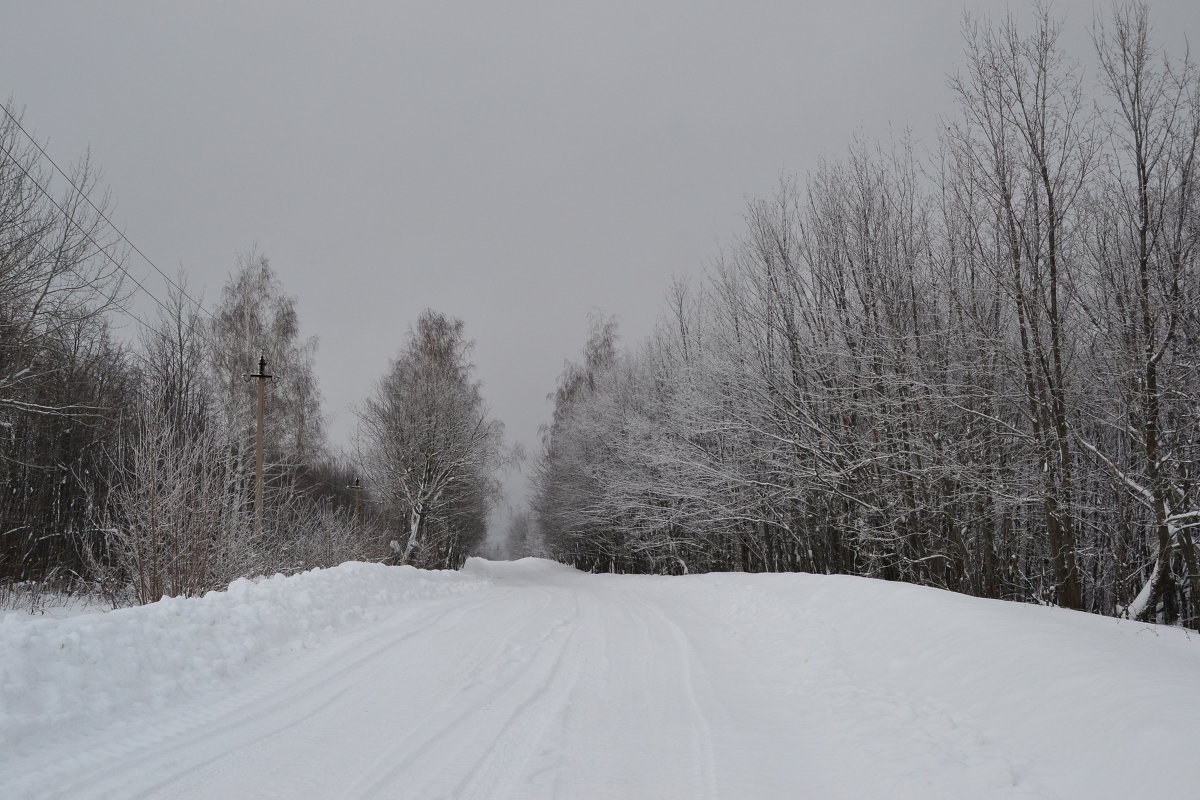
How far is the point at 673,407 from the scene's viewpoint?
2077 centimetres

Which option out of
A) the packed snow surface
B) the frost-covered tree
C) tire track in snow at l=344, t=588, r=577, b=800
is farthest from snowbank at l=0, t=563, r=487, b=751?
the frost-covered tree

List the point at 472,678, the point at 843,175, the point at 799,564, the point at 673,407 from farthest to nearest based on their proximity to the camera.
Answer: the point at 673,407, the point at 799,564, the point at 843,175, the point at 472,678

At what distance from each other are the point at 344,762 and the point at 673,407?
58.1ft

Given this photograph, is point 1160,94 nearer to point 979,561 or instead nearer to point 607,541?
point 979,561

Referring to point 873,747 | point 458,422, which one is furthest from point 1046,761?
point 458,422

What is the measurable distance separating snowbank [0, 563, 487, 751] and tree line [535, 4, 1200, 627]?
11049 mm

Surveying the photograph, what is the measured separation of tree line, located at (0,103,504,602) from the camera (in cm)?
958

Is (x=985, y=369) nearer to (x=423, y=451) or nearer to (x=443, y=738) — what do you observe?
(x=443, y=738)

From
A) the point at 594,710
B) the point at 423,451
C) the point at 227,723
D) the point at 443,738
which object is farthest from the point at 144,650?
the point at 423,451

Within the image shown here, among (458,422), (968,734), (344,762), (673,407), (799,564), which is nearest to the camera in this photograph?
(344,762)

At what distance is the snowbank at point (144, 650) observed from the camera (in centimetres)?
399

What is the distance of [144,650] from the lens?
5.06 m

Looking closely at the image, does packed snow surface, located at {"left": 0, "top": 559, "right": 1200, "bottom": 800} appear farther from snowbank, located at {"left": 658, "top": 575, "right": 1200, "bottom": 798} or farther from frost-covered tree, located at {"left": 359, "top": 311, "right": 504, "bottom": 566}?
frost-covered tree, located at {"left": 359, "top": 311, "right": 504, "bottom": 566}

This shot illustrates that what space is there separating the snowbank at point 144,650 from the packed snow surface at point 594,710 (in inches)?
0.9
